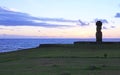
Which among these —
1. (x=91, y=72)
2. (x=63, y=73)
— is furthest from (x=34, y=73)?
(x=91, y=72)

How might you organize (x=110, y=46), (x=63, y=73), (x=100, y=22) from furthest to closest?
(x=100, y=22)
(x=110, y=46)
(x=63, y=73)

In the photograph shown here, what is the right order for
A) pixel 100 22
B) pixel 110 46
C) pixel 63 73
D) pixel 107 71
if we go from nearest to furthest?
1. pixel 63 73
2. pixel 107 71
3. pixel 110 46
4. pixel 100 22

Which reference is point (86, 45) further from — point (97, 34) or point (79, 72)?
point (79, 72)

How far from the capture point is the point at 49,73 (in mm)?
15641

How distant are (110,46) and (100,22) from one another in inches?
182

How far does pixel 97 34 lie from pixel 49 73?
2641 centimetres

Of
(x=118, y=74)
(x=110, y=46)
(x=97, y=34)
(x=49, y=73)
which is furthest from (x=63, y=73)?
(x=97, y=34)

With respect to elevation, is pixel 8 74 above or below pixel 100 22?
below

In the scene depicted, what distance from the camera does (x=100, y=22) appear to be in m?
41.5

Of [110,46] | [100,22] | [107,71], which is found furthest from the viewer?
[100,22]

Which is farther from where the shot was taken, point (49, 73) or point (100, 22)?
point (100, 22)

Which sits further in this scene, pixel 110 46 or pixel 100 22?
pixel 100 22

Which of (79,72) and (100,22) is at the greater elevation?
(100,22)

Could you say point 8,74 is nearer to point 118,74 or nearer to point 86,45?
point 118,74
